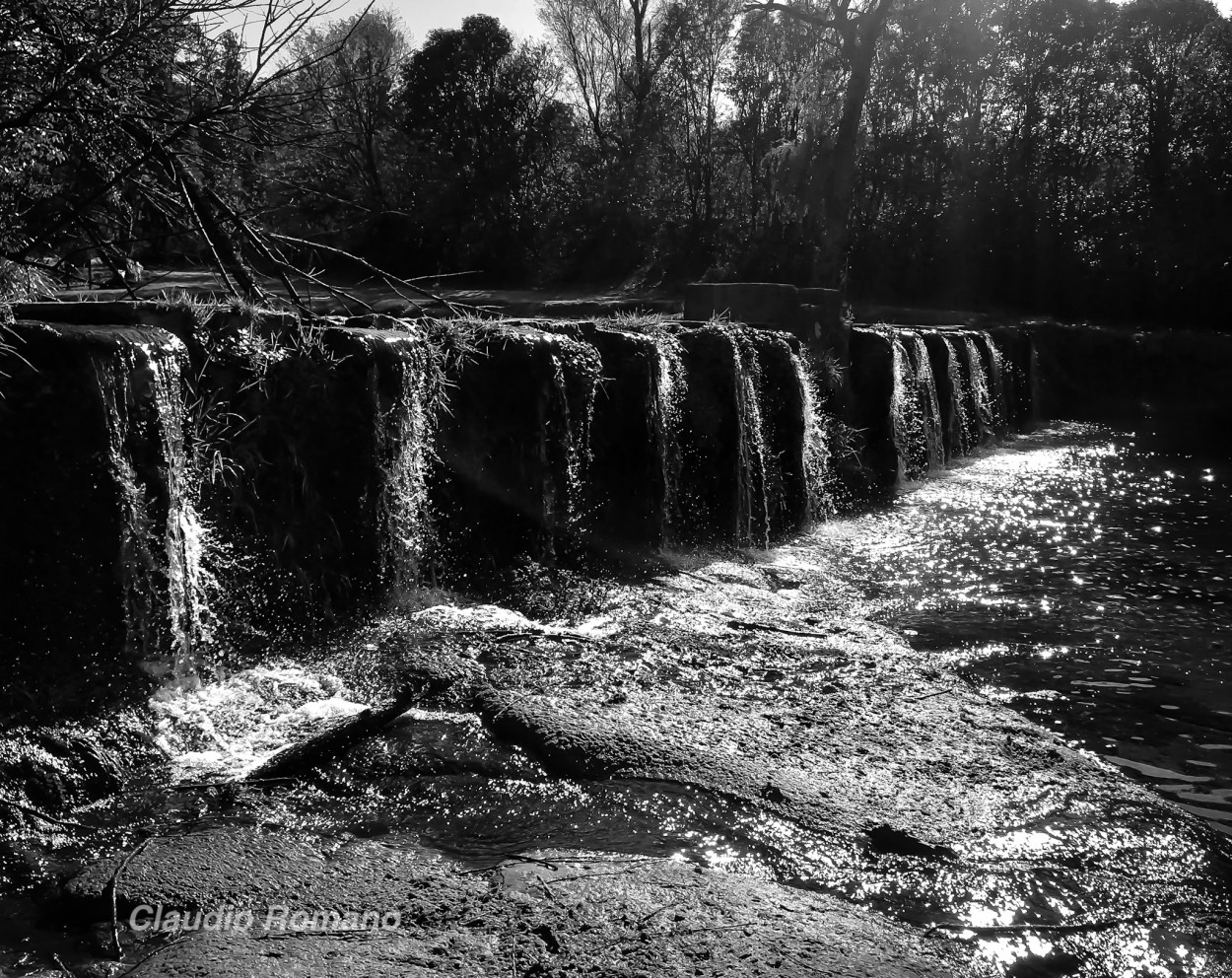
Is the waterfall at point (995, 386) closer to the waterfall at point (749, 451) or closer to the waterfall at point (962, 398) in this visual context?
the waterfall at point (962, 398)

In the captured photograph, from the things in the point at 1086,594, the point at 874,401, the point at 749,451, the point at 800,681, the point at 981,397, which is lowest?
the point at 1086,594

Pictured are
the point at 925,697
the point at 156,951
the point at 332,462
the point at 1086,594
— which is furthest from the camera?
the point at 1086,594

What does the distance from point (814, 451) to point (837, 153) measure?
6.14 metres

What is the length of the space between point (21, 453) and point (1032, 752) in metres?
4.46

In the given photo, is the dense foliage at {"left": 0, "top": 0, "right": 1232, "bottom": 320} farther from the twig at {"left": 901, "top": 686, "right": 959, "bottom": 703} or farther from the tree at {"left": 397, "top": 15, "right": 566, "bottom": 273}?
the twig at {"left": 901, "top": 686, "right": 959, "bottom": 703}

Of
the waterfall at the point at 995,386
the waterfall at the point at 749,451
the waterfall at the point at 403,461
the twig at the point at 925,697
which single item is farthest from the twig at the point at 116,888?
the waterfall at the point at 995,386

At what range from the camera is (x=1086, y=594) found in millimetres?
6168

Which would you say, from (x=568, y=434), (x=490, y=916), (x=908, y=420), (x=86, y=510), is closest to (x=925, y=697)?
(x=490, y=916)

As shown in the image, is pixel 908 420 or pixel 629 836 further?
pixel 908 420

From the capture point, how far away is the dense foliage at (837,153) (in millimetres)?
17625

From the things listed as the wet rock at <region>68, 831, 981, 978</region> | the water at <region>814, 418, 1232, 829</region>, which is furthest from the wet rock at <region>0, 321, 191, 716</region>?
the water at <region>814, 418, 1232, 829</region>

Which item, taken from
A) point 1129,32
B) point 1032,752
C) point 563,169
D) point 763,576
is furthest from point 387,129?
point 1032,752

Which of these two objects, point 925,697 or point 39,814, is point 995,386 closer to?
point 925,697

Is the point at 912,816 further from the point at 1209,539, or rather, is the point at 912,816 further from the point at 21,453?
the point at 1209,539
